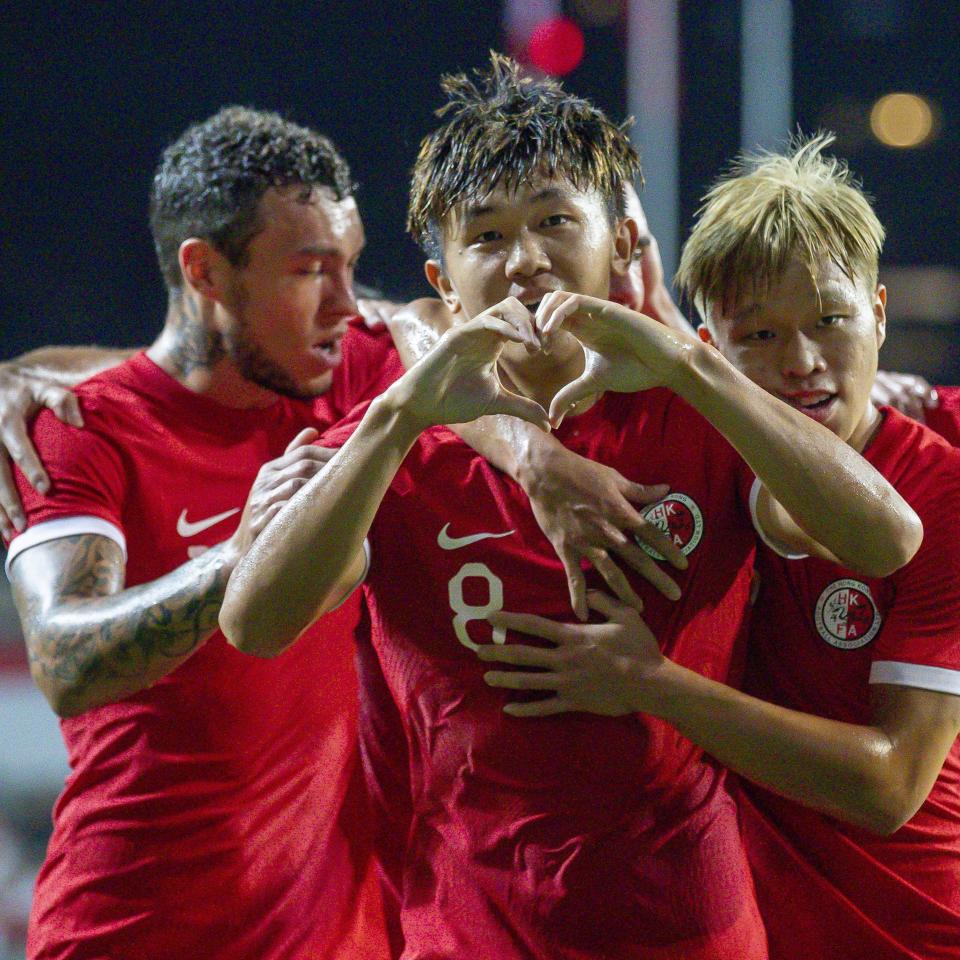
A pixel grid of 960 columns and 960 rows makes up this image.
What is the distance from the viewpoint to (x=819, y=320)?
5.48ft

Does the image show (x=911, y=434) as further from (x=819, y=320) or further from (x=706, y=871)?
(x=706, y=871)

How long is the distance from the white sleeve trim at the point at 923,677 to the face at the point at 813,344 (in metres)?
0.29

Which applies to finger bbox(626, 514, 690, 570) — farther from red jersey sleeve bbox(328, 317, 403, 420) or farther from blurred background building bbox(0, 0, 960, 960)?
blurred background building bbox(0, 0, 960, 960)

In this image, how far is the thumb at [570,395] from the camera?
4.80 ft

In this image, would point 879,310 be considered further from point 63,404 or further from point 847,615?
point 63,404

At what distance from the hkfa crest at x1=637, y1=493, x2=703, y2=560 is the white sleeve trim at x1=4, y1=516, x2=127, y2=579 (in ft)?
3.18

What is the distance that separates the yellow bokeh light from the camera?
741 cm

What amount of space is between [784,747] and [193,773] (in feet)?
3.35

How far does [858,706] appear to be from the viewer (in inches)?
65.2

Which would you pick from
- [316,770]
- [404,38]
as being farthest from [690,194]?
[316,770]

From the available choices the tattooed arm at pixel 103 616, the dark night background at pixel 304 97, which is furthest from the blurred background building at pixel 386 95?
the tattooed arm at pixel 103 616

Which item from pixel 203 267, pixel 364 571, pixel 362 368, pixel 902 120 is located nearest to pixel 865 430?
pixel 364 571

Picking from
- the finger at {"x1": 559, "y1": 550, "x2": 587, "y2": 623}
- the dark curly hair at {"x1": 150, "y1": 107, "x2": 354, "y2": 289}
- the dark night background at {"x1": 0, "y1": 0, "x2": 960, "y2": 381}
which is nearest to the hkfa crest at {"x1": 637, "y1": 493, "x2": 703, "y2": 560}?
the finger at {"x1": 559, "y1": 550, "x2": 587, "y2": 623}

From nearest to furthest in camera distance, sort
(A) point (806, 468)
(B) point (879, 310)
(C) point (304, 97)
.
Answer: (A) point (806, 468) < (B) point (879, 310) < (C) point (304, 97)
